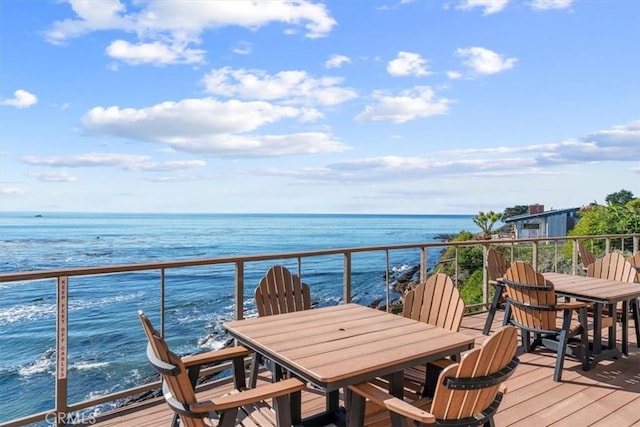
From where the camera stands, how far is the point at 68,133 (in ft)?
103

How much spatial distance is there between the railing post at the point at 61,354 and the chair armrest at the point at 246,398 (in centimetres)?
152

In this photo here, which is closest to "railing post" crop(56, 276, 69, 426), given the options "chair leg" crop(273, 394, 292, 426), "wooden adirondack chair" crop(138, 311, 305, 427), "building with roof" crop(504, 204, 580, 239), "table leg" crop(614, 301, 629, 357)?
"wooden adirondack chair" crop(138, 311, 305, 427)

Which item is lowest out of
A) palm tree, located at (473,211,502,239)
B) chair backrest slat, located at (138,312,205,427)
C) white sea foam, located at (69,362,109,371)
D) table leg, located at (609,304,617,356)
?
white sea foam, located at (69,362,109,371)

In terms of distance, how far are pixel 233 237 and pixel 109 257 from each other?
53.7ft

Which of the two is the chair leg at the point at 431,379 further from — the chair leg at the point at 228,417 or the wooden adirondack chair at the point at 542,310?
the wooden adirondack chair at the point at 542,310

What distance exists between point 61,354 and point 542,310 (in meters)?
3.77

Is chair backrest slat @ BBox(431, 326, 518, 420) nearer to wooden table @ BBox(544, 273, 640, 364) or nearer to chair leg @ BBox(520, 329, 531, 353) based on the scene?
wooden table @ BBox(544, 273, 640, 364)

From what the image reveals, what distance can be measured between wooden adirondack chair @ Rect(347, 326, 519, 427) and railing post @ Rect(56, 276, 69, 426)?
6.67 feet

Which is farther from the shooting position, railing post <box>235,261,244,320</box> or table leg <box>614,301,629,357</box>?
table leg <box>614,301,629,357</box>

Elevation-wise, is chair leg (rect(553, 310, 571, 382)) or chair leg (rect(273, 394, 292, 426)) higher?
chair leg (rect(273, 394, 292, 426))

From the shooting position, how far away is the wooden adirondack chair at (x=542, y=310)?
3703 millimetres

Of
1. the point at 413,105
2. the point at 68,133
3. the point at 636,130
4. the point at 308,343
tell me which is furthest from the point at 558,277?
the point at 68,133

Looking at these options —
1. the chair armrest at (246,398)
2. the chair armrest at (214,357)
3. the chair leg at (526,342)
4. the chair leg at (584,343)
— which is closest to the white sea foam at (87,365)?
the chair armrest at (214,357)

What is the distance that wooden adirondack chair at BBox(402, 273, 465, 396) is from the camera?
2679 millimetres
